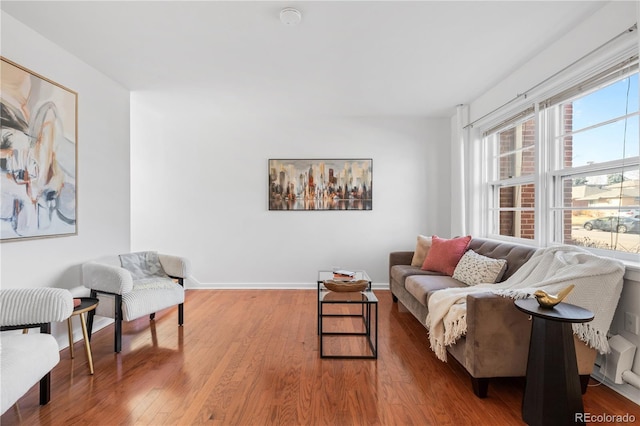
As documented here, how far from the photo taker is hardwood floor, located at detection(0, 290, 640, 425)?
182 centimetres

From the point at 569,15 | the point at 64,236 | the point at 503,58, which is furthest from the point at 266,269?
the point at 569,15

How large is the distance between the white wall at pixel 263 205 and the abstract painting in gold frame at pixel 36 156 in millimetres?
1901

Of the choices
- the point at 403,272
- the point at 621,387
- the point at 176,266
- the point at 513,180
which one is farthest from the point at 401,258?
the point at 176,266

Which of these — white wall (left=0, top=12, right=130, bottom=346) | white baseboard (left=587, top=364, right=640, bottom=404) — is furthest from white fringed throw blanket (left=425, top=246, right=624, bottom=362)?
white wall (left=0, top=12, right=130, bottom=346)

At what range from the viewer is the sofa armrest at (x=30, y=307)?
189cm

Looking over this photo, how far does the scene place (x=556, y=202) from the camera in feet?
9.54

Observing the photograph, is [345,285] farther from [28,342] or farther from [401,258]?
[28,342]

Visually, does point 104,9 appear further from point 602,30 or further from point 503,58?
point 602,30

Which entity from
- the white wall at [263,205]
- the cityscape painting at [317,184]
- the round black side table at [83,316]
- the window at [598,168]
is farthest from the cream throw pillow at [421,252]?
the round black side table at [83,316]

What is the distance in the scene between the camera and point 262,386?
2.13m

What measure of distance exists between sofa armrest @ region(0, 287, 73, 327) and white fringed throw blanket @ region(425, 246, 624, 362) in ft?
7.76

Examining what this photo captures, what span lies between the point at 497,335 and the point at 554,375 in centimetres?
32

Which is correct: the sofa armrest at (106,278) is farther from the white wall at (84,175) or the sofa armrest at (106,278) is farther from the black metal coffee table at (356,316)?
the black metal coffee table at (356,316)

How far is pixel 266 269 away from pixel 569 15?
412 cm
